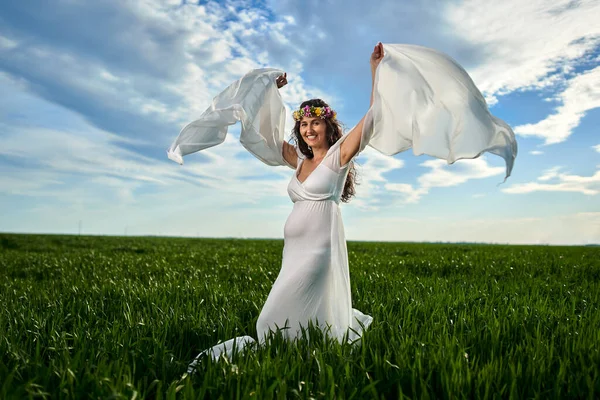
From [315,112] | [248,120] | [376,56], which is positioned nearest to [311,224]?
[315,112]

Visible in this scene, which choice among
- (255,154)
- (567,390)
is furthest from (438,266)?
(567,390)

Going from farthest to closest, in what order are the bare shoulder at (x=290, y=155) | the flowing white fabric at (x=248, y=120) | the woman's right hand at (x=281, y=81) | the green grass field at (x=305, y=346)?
the woman's right hand at (x=281, y=81) → the bare shoulder at (x=290, y=155) → the flowing white fabric at (x=248, y=120) → the green grass field at (x=305, y=346)

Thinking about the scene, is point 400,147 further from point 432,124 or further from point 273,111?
point 273,111

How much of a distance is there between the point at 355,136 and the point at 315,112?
2.40 ft

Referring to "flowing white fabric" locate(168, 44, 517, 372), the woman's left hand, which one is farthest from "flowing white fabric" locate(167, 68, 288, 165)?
the woman's left hand

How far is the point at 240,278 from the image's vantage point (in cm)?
915

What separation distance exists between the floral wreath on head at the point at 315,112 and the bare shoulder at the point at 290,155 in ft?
1.91

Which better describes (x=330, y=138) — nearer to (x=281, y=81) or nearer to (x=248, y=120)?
(x=248, y=120)

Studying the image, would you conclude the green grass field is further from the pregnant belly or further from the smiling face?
the smiling face

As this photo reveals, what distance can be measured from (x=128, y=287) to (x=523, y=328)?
587 cm

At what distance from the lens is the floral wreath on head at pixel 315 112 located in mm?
5230

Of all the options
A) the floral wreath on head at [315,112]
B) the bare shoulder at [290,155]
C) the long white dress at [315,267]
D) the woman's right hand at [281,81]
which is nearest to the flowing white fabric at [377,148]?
the long white dress at [315,267]

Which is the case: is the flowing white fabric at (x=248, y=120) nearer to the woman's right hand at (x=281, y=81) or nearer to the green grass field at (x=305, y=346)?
the woman's right hand at (x=281, y=81)

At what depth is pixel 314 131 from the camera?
5238 millimetres
